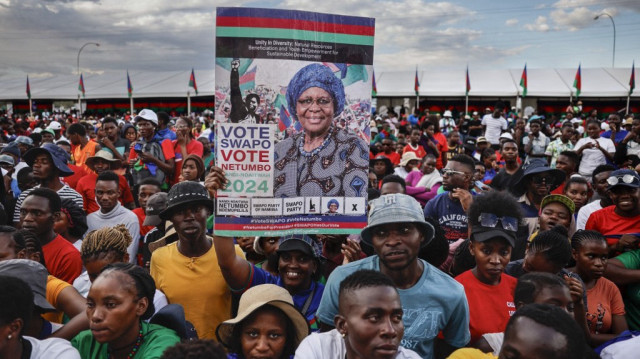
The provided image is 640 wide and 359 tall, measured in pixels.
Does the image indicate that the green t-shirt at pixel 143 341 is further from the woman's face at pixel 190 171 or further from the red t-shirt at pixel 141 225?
the woman's face at pixel 190 171

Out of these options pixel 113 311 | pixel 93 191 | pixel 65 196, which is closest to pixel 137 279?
pixel 113 311

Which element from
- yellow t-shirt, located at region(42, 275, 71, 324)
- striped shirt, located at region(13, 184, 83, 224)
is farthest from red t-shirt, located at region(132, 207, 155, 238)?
yellow t-shirt, located at region(42, 275, 71, 324)

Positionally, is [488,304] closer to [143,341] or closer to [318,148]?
[318,148]

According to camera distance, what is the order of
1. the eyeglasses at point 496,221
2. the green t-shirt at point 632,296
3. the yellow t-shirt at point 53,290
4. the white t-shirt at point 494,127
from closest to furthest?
the yellow t-shirt at point 53,290
the eyeglasses at point 496,221
the green t-shirt at point 632,296
the white t-shirt at point 494,127

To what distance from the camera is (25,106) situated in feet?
139

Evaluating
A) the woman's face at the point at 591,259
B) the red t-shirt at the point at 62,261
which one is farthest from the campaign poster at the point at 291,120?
the woman's face at the point at 591,259

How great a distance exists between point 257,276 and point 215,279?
27cm

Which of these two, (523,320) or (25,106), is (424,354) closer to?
(523,320)

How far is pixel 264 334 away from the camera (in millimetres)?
2740

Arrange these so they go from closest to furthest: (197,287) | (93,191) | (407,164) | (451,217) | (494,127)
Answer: (197,287) → (451,217) → (93,191) → (407,164) → (494,127)

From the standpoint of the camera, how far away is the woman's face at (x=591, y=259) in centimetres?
360

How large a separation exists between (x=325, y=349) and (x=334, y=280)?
47cm

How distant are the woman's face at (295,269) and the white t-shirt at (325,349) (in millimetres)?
1016

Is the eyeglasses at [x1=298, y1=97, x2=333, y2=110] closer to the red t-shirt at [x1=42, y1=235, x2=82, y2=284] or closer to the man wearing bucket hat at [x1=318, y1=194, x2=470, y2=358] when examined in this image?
the man wearing bucket hat at [x1=318, y1=194, x2=470, y2=358]
